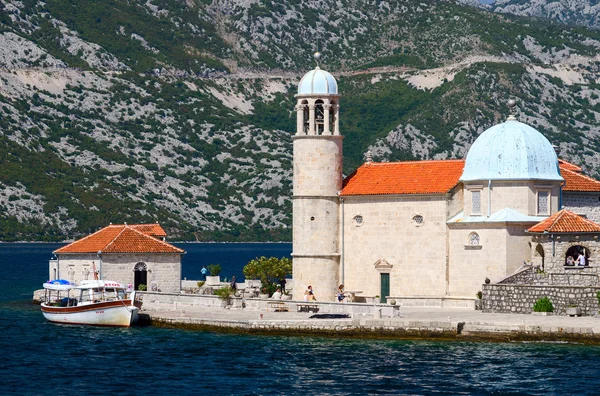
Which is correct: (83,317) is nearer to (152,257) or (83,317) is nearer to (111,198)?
(152,257)

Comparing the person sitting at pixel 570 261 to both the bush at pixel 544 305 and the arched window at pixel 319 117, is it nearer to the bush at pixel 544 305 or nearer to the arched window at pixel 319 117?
the bush at pixel 544 305

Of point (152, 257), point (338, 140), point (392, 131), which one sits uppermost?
point (392, 131)

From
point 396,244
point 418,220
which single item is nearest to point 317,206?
point 396,244

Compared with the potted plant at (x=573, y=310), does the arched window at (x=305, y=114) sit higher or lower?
higher

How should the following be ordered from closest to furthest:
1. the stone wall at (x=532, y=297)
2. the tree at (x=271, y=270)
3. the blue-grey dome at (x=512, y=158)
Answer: the stone wall at (x=532, y=297)
the blue-grey dome at (x=512, y=158)
the tree at (x=271, y=270)

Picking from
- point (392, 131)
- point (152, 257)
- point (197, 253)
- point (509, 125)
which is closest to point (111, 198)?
point (197, 253)

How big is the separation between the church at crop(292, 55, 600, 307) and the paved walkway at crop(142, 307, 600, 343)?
294cm

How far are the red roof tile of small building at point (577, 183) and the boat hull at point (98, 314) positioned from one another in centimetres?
2299

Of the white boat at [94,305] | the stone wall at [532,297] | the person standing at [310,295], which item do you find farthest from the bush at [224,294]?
the stone wall at [532,297]

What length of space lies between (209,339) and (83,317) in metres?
10.3

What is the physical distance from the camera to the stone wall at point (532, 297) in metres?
57.2

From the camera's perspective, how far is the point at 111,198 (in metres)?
178

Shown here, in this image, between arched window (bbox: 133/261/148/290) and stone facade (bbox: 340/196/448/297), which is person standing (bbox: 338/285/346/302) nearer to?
stone facade (bbox: 340/196/448/297)

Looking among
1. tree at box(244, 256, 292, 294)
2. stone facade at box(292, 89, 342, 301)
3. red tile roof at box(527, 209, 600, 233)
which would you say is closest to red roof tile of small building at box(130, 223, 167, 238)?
tree at box(244, 256, 292, 294)
